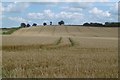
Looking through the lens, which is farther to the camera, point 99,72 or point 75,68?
point 75,68

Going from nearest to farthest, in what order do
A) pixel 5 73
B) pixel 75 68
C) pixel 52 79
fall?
pixel 52 79, pixel 5 73, pixel 75 68

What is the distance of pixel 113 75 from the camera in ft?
34.9

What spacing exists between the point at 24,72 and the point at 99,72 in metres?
2.58

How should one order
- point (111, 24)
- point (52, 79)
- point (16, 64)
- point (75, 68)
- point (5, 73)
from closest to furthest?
point (52, 79), point (5, 73), point (75, 68), point (16, 64), point (111, 24)

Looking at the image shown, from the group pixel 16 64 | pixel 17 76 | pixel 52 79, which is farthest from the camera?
pixel 16 64

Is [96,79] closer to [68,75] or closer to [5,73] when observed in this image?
[68,75]

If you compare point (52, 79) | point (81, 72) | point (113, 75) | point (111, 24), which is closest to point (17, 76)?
point (52, 79)

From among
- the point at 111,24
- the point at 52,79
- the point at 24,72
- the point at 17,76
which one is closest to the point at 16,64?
the point at 24,72

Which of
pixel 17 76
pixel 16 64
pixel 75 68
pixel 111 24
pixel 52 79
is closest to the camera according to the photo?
pixel 52 79

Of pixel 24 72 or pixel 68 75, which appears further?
pixel 24 72

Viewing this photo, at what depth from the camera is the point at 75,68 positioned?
12508 millimetres

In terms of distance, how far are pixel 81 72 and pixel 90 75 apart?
2.52 feet

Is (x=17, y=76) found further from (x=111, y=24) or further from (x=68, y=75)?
(x=111, y=24)

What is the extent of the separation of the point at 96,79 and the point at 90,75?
2.66ft
